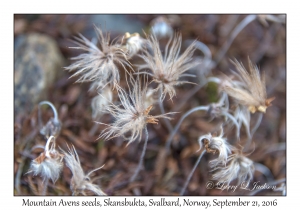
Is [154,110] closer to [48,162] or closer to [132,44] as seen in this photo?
[132,44]

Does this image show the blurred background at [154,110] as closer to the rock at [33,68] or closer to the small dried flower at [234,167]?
the rock at [33,68]

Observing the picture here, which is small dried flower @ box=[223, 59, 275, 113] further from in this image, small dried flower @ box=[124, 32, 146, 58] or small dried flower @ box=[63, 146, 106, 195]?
small dried flower @ box=[63, 146, 106, 195]

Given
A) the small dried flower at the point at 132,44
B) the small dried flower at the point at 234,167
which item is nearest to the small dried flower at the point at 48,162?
the small dried flower at the point at 132,44

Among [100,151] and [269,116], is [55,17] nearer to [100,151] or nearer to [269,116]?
[100,151]

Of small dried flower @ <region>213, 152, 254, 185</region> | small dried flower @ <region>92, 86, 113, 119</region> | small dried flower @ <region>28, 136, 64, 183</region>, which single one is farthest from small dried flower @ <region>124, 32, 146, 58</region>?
small dried flower @ <region>213, 152, 254, 185</region>

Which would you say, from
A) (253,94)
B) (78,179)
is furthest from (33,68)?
(253,94)
